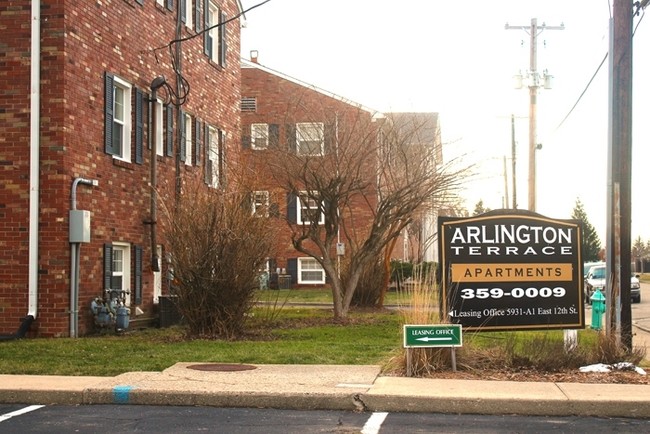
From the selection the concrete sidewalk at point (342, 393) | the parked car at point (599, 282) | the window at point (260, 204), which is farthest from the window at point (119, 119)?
the parked car at point (599, 282)

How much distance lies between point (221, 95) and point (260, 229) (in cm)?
847

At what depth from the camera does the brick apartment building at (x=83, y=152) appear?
14367 mm

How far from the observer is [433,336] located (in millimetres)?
10141

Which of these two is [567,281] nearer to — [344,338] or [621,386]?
[621,386]

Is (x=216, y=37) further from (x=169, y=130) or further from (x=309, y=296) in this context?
(x=309, y=296)

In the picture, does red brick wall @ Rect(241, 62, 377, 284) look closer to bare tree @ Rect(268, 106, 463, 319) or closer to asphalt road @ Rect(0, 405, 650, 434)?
bare tree @ Rect(268, 106, 463, 319)

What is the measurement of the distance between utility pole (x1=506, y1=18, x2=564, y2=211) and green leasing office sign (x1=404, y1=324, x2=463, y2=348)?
20.1 m

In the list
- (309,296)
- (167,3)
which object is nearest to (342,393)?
(167,3)

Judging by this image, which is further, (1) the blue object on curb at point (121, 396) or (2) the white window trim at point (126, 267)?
(2) the white window trim at point (126, 267)

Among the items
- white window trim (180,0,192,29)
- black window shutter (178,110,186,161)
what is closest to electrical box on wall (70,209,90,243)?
black window shutter (178,110,186,161)

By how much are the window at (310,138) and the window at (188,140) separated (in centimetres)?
255

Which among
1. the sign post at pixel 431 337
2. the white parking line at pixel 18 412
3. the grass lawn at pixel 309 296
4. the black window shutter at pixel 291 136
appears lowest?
the grass lawn at pixel 309 296

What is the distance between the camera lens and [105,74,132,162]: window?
642 inches

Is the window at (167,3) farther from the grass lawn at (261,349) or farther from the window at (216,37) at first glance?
the grass lawn at (261,349)
